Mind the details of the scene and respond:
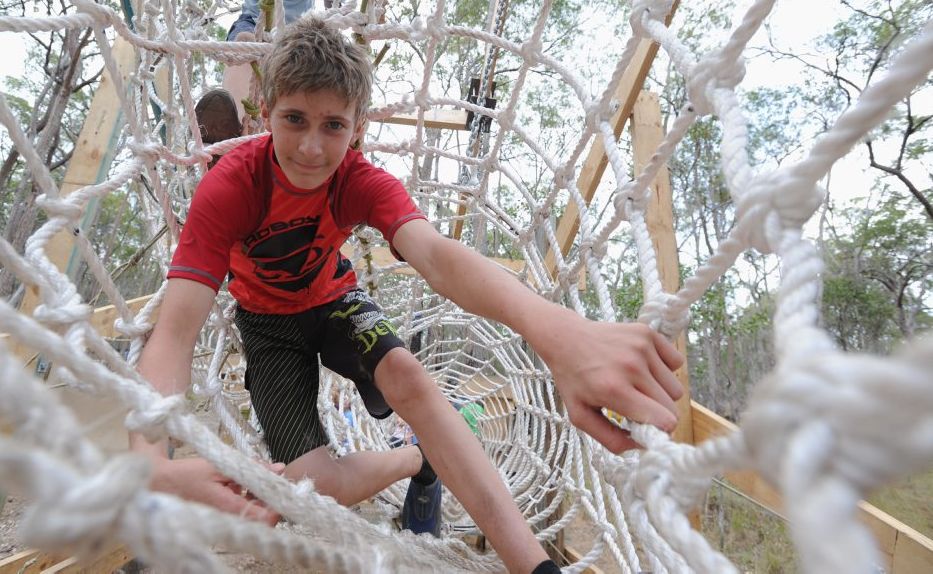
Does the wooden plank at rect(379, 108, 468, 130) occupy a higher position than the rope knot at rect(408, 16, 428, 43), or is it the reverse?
the rope knot at rect(408, 16, 428, 43)

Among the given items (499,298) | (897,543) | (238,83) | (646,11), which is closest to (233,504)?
(499,298)

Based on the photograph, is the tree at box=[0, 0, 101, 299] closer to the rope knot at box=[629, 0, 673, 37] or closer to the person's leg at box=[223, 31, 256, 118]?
the person's leg at box=[223, 31, 256, 118]

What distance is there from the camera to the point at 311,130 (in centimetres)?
69

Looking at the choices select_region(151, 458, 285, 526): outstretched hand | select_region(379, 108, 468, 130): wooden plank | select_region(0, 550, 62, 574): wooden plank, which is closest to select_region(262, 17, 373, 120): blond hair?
select_region(151, 458, 285, 526): outstretched hand

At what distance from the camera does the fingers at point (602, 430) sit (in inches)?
14.6

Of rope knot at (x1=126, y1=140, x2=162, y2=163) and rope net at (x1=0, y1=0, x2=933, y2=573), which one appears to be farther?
rope knot at (x1=126, y1=140, x2=162, y2=163)

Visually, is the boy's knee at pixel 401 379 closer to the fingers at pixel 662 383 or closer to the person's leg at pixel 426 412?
the person's leg at pixel 426 412

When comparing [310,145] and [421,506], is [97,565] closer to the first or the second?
[421,506]

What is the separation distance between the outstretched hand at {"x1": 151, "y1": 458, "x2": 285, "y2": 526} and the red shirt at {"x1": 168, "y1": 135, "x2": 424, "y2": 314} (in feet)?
0.82

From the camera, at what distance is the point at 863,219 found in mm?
4910

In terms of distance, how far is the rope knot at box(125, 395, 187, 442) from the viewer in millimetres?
305

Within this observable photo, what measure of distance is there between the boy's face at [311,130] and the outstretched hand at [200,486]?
406 mm

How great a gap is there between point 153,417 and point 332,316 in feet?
1.83

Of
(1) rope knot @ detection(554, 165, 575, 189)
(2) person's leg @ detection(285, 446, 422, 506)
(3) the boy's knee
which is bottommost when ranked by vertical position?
(2) person's leg @ detection(285, 446, 422, 506)
